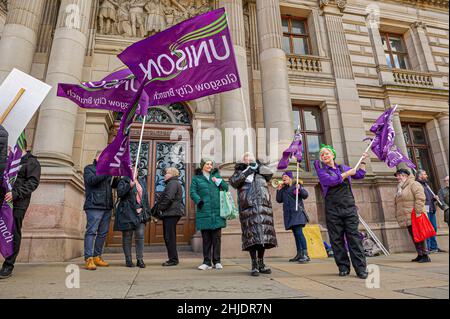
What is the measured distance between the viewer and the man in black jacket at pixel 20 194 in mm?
4465

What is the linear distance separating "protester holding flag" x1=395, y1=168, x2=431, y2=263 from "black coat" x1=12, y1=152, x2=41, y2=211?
7.45 meters

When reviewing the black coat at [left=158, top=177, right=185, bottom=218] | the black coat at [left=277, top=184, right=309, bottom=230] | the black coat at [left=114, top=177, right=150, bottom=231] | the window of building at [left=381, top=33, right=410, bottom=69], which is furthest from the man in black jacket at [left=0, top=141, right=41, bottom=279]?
the window of building at [left=381, top=33, right=410, bottom=69]

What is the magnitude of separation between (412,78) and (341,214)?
11901 millimetres

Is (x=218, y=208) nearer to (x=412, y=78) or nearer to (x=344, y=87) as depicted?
(x=344, y=87)

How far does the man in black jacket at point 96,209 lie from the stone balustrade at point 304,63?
29.7 feet

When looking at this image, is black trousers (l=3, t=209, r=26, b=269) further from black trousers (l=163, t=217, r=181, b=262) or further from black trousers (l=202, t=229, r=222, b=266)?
black trousers (l=202, t=229, r=222, b=266)

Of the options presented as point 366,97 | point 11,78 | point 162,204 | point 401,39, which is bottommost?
point 162,204

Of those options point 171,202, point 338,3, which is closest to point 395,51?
point 338,3

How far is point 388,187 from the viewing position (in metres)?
10.5

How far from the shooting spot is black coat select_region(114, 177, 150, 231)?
582 centimetres

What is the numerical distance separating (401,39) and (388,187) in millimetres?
8691

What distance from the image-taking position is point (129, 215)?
19.2 feet
